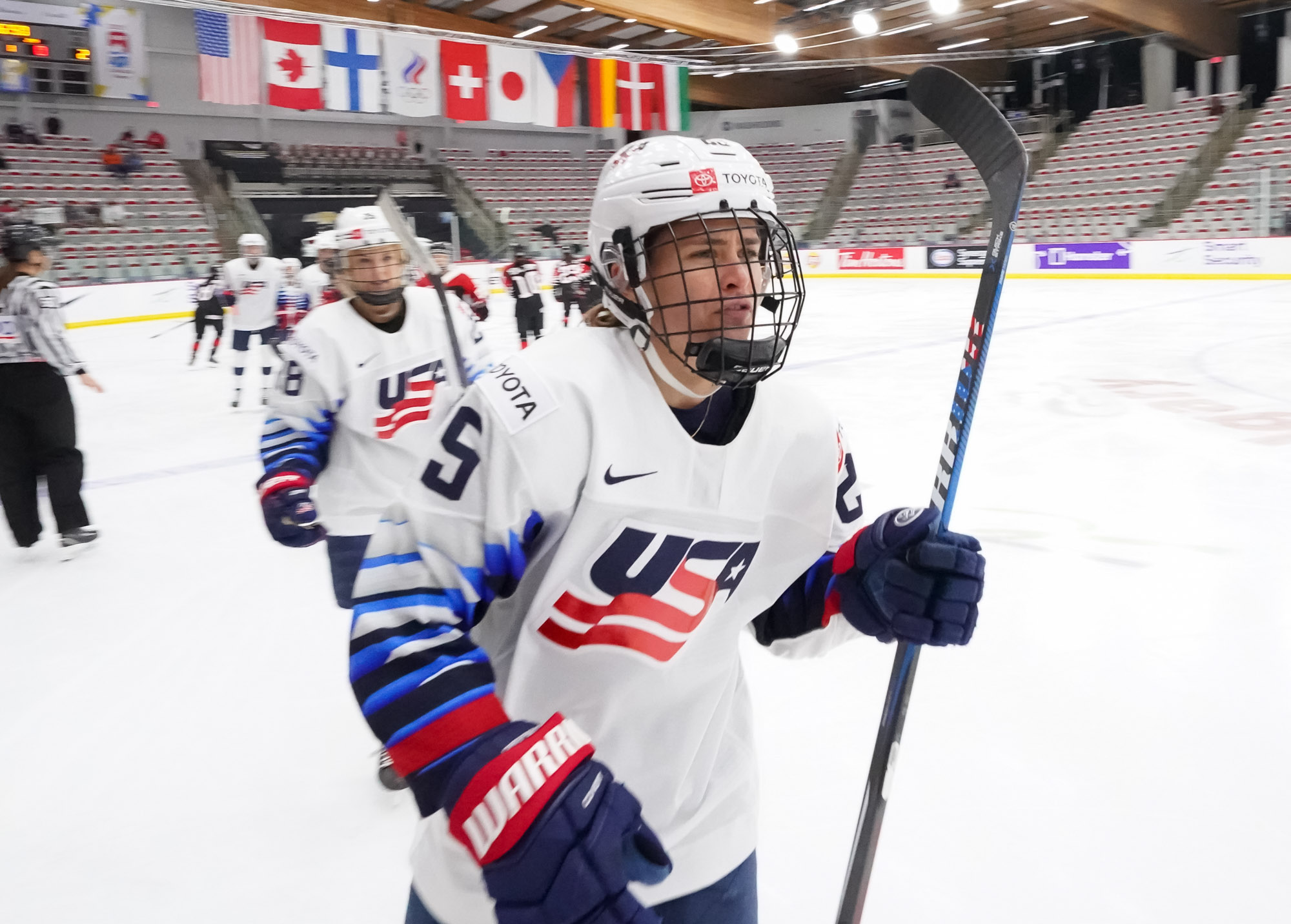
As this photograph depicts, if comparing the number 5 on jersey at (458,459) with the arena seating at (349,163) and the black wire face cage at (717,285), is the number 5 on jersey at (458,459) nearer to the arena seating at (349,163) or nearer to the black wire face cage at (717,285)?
the black wire face cage at (717,285)

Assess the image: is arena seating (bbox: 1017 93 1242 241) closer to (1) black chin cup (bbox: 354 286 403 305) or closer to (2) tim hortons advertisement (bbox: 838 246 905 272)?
(2) tim hortons advertisement (bbox: 838 246 905 272)

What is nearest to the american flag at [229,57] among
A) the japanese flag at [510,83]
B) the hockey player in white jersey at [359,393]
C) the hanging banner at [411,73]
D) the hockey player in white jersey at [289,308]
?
the hanging banner at [411,73]

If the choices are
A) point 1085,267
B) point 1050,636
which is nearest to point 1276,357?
point 1050,636

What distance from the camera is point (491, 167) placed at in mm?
25016

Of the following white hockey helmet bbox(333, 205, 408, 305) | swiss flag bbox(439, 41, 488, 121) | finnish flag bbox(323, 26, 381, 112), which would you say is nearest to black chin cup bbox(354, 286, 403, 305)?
white hockey helmet bbox(333, 205, 408, 305)

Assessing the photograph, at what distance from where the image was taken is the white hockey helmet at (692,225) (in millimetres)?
1033

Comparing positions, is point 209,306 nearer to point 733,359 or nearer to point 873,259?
point 733,359

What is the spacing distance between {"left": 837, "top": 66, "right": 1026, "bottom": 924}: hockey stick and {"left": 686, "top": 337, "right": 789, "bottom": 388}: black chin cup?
0.83 ft

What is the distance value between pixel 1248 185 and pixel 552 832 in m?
18.7

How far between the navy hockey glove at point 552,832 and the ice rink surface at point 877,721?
3.68ft

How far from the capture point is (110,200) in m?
18.3

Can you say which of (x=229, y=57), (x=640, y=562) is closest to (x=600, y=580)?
(x=640, y=562)

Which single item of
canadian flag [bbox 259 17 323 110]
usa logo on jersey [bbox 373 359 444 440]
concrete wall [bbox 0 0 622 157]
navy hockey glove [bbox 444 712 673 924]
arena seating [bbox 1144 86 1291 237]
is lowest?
navy hockey glove [bbox 444 712 673 924]

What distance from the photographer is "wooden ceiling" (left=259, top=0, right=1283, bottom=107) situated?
53.4 feet
